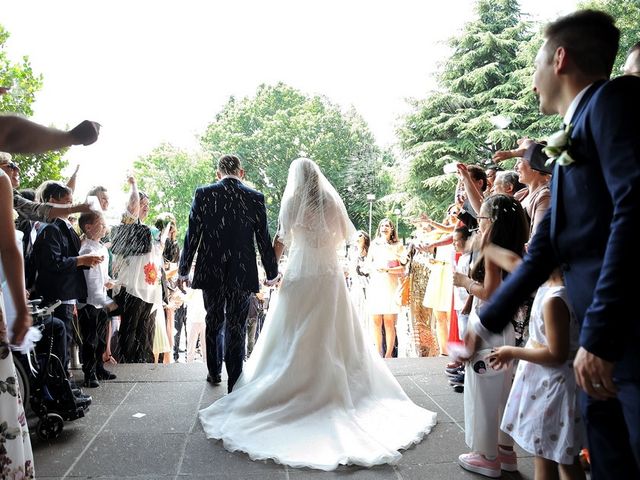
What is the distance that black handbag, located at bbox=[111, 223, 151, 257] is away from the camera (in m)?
5.30

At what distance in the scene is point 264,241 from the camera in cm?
459

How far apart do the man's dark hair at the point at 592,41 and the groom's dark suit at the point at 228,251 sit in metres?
3.29

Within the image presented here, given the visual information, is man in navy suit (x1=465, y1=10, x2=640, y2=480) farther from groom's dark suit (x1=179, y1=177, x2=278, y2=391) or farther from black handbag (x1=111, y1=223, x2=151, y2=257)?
black handbag (x1=111, y1=223, x2=151, y2=257)

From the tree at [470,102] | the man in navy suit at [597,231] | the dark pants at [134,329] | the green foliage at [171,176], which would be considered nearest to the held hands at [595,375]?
the man in navy suit at [597,231]

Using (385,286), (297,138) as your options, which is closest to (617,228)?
(385,286)

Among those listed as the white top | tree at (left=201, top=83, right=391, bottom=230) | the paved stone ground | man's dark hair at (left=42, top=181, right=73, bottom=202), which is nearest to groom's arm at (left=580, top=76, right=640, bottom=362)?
the paved stone ground

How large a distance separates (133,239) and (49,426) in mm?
2331

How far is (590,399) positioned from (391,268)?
5604mm

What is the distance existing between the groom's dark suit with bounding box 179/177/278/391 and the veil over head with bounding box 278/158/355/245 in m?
0.52

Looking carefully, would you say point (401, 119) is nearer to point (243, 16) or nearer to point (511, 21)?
point (511, 21)

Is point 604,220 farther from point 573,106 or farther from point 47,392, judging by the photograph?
point 47,392

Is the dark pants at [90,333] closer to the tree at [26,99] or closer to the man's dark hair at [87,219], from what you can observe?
the man's dark hair at [87,219]

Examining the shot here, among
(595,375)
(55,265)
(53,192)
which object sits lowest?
(595,375)

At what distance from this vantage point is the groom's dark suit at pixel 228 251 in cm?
445
